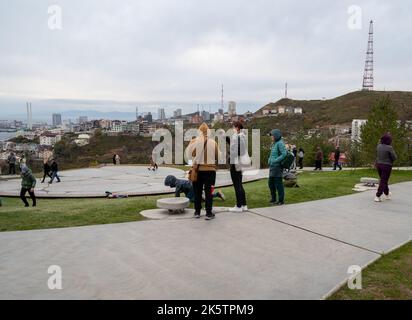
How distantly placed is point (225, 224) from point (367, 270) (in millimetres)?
2668

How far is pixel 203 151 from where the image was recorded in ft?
22.2

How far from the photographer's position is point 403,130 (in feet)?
56.1

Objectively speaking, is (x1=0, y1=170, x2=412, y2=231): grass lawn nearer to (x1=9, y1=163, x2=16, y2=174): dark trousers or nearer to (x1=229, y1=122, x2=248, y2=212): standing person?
(x1=229, y1=122, x2=248, y2=212): standing person

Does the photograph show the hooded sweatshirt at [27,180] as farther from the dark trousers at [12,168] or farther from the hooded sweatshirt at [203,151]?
the dark trousers at [12,168]

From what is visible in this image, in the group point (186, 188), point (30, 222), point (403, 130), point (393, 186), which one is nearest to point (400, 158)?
point (403, 130)

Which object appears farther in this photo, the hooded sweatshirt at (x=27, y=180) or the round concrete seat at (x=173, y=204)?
the hooded sweatshirt at (x=27, y=180)

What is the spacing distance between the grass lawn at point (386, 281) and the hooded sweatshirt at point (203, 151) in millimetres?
3335

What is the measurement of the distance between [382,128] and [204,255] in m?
15.0

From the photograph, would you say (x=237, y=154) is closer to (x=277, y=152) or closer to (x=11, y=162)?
(x=277, y=152)

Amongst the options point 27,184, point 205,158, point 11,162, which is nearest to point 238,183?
point 205,158

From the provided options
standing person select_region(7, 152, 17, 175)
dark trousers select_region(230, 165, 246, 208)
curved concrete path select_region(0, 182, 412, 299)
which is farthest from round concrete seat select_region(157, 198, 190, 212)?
standing person select_region(7, 152, 17, 175)

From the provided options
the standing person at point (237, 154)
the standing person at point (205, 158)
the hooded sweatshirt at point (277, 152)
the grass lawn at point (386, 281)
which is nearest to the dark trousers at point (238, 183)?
the standing person at point (237, 154)

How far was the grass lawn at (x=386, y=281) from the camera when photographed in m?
3.65

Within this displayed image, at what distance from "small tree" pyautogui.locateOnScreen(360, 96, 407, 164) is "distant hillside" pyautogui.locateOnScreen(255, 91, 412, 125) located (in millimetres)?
68668
